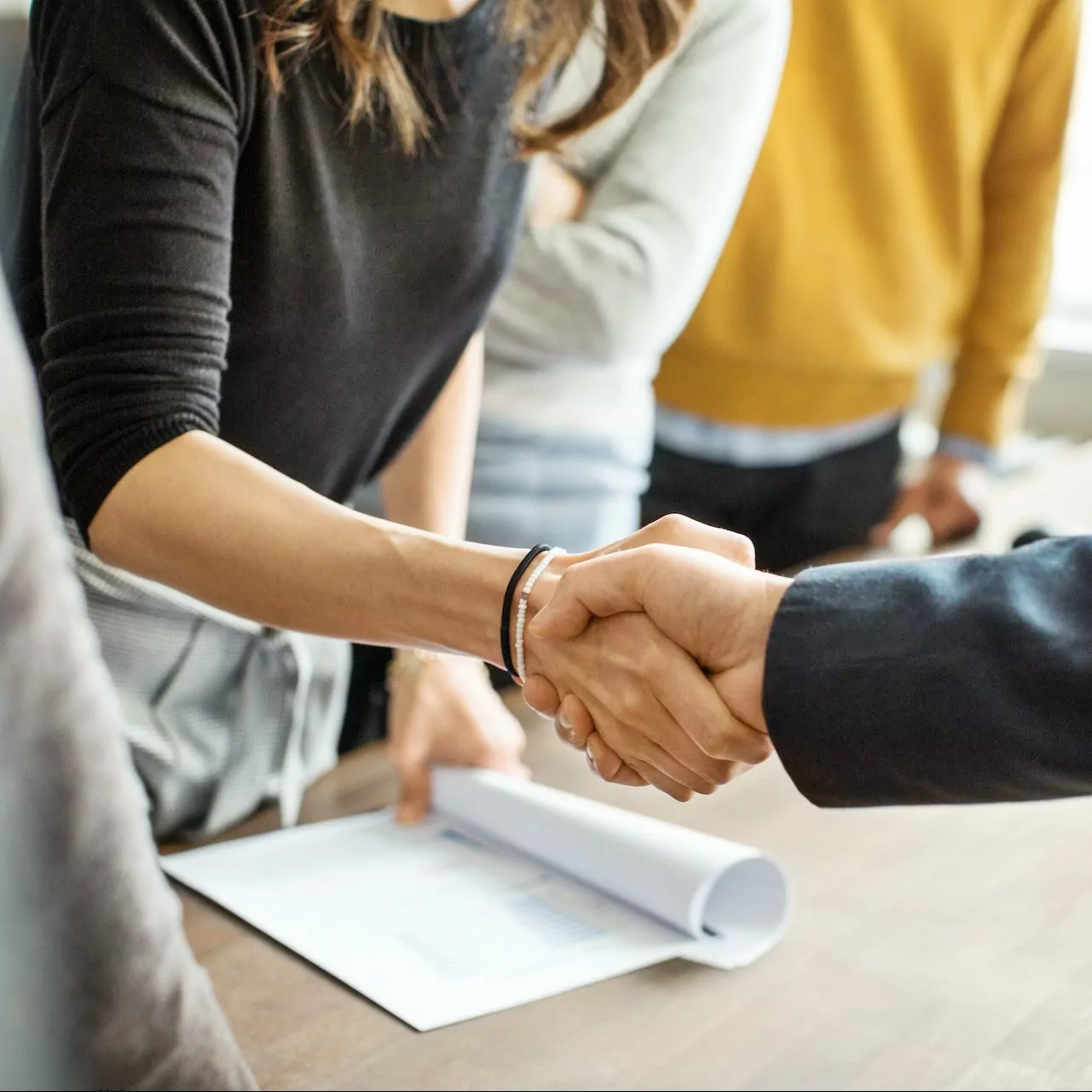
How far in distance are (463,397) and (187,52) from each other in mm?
340

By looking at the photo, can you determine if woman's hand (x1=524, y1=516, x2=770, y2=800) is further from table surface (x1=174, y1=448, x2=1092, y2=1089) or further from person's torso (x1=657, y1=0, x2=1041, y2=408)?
person's torso (x1=657, y1=0, x2=1041, y2=408)

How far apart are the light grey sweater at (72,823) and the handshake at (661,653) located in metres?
0.25

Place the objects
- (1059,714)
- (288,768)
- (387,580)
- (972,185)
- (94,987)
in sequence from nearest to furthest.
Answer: (94,987) < (1059,714) < (387,580) < (288,768) < (972,185)

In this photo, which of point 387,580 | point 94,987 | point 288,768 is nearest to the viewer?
point 94,987

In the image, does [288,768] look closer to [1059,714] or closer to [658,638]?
[658,638]

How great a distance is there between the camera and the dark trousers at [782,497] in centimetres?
115

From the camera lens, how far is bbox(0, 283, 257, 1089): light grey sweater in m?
0.29

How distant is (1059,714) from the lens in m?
0.50

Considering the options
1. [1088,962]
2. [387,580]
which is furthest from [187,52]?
[1088,962]

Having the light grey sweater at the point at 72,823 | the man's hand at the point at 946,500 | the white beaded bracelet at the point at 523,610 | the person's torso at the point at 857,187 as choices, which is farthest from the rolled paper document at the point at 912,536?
the light grey sweater at the point at 72,823

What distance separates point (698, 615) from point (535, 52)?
0.36 metres

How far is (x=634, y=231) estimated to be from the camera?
85 centimetres

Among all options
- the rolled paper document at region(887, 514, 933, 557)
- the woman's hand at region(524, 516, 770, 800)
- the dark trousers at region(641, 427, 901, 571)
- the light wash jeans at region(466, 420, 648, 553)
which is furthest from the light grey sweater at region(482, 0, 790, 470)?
the rolled paper document at region(887, 514, 933, 557)

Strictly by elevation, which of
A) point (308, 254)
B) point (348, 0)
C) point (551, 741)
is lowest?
point (551, 741)
